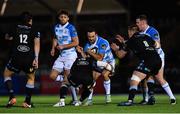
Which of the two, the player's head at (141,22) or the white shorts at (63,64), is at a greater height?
the player's head at (141,22)

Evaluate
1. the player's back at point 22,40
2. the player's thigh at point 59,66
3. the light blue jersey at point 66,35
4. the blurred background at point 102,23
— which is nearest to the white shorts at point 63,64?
the player's thigh at point 59,66

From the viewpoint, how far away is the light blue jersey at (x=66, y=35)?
1331 cm

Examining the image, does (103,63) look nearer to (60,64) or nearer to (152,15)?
(60,64)

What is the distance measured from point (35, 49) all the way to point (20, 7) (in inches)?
570

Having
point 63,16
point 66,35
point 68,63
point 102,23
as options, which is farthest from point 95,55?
point 102,23

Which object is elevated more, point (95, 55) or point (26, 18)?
point (26, 18)

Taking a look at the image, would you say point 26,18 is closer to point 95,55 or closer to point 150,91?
point 95,55

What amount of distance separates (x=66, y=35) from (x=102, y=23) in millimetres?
16399

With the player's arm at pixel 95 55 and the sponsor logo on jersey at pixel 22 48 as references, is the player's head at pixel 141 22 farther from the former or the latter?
the sponsor logo on jersey at pixel 22 48

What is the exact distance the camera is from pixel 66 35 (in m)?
13.4

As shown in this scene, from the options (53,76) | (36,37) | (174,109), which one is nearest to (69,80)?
(53,76)

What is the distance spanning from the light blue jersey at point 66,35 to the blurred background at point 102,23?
8.75m

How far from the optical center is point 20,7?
1070 inches

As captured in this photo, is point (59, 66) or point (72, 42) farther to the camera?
point (59, 66)
